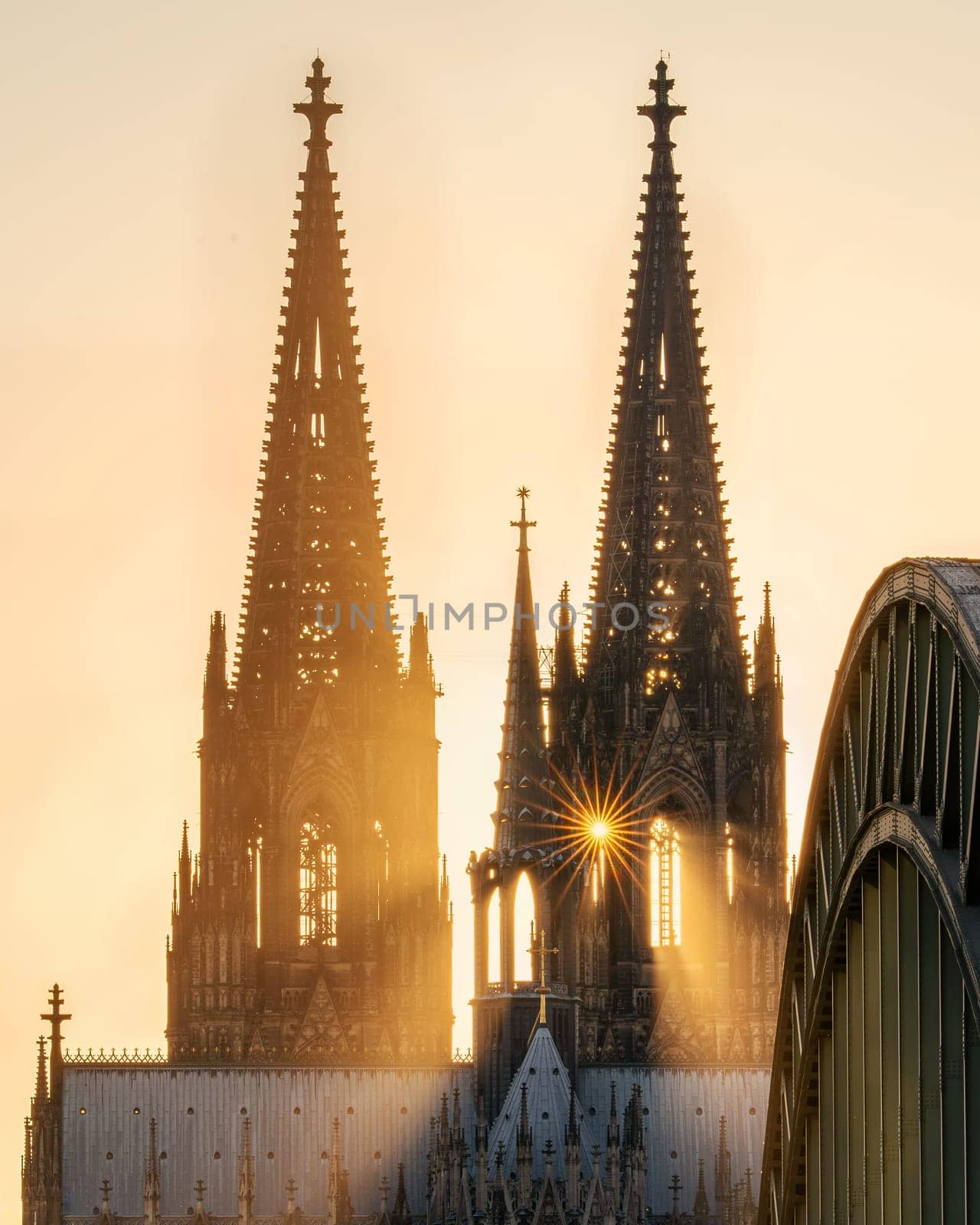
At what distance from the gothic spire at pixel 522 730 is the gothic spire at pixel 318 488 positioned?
9548 mm

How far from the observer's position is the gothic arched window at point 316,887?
12825 centimetres

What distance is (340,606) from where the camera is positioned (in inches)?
5226

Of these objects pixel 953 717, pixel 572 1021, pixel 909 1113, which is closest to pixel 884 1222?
pixel 909 1113

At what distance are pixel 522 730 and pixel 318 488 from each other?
1496cm

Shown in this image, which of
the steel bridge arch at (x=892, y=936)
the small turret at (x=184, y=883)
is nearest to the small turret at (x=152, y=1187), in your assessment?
the small turret at (x=184, y=883)

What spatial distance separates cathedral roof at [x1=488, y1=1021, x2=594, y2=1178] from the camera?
365 ft

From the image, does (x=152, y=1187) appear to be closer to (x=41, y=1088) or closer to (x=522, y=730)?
(x=41, y=1088)

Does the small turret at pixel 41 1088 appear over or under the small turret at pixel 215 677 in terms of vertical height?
under

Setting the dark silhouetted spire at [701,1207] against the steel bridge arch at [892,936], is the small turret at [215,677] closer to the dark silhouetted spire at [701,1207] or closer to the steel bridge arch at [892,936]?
the dark silhouetted spire at [701,1207]

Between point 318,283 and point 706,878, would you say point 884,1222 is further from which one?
point 318,283

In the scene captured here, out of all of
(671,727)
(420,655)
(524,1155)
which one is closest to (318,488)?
(420,655)

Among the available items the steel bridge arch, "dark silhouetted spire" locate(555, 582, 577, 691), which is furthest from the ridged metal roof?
the steel bridge arch

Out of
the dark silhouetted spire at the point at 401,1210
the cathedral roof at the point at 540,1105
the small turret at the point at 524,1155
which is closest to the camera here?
the small turret at the point at 524,1155

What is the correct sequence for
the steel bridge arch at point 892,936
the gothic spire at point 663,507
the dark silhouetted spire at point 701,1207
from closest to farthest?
the steel bridge arch at point 892,936, the dark silhouetted spire at point 701,1207, the gothic spire at point 663,507
